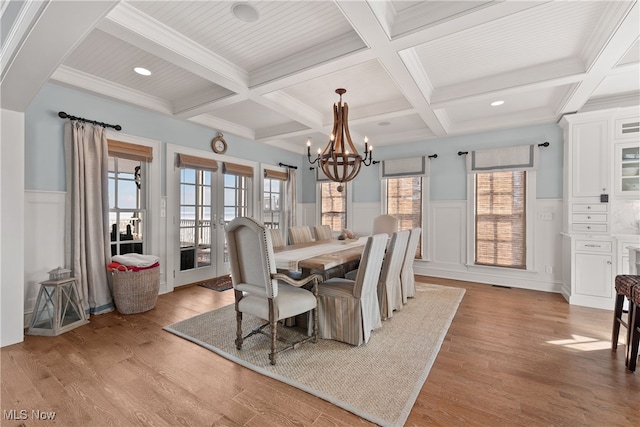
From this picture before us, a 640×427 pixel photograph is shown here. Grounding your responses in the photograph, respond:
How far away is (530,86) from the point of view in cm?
303

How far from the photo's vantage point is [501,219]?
4668mm

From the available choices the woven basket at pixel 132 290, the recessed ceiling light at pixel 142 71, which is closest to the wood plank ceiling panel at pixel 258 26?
the recessed ceiling light at pixel 142 71

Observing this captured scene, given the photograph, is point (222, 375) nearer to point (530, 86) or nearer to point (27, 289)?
point (27, 289)

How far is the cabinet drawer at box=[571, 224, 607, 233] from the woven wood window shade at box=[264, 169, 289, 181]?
488 centimetres

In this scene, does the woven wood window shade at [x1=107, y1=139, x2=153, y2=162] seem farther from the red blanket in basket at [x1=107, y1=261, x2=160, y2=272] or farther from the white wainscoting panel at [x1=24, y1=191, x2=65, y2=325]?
the red blanket in basket at [x1=107, y1=261, x2=160, y2=272]

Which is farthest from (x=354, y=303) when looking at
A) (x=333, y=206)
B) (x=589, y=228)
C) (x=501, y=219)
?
(x=333, y=206)

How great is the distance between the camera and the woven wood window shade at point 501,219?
14.9 ft

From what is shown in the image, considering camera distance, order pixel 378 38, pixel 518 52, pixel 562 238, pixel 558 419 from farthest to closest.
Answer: pixel 562 238
pixel 518 52
pixel 378 38
pixel 558 419

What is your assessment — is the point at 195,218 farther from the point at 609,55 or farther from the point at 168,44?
the point at 609,55

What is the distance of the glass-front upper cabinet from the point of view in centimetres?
343

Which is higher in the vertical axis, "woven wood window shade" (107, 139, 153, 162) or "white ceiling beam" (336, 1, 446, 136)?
"white ceiling beam" (336, 1, 446, 136)

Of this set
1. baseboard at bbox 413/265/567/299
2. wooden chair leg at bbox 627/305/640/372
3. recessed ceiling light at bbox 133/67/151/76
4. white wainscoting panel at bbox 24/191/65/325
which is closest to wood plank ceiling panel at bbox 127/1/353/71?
recessed ceiling light at bbox 133/67/151/76

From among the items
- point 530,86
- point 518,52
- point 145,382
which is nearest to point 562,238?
point 530,86

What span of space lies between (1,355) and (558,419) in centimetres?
402
